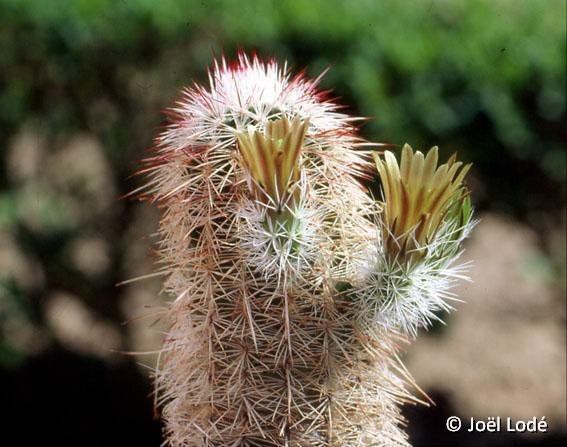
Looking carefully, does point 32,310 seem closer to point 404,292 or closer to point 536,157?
point 536,157

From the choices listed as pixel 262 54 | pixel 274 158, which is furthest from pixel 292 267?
pixel 262 54

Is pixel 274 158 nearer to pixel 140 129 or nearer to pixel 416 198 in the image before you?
pixel 416 198

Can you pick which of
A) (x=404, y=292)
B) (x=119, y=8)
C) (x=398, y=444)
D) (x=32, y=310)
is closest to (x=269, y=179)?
(x=404, y=292)

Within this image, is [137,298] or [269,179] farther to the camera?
[137,298]

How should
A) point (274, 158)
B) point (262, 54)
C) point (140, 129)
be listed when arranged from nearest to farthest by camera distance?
point (274, 158)
point (262, 54)
point (140, 129)

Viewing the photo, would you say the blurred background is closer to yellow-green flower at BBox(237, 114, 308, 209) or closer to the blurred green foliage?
the blurred green foliage

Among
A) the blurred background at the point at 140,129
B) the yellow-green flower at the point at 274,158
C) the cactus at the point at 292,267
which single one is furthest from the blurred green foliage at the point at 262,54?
the yellow-green flower at the point at 274,158

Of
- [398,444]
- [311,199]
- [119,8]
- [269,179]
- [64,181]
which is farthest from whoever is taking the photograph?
[64,181]

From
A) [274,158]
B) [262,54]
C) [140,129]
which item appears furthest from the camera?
[140,129]
